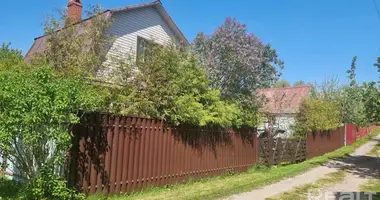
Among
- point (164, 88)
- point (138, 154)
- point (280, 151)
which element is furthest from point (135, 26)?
point (280, 151)

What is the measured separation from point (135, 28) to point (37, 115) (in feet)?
36.2

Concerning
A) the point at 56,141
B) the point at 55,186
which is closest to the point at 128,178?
the point at 55,186

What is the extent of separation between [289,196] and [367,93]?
1110cm

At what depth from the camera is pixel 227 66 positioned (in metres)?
16.2

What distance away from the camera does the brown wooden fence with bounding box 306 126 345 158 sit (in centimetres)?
2195

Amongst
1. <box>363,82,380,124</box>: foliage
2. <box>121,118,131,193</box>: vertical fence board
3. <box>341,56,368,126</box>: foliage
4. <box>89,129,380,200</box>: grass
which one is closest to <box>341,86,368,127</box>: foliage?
<box>341,56,368,126</box>: foliage

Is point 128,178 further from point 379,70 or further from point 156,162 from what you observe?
point 379,70

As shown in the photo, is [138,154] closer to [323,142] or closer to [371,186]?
[371,186]

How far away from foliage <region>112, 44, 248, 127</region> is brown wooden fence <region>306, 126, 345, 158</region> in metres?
13.0

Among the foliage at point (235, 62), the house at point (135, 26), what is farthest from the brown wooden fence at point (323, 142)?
the house at point (135, 26)

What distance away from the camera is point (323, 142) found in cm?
2517

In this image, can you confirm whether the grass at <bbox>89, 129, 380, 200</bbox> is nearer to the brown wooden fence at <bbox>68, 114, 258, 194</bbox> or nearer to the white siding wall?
the brown wooden fence at <bbox>68, 114, 258, 194</bbox>

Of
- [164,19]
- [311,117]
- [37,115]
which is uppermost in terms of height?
[164,19]

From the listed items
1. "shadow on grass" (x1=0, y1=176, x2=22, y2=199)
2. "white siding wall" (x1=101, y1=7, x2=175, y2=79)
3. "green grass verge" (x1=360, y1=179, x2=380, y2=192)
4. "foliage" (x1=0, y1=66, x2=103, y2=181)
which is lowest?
"green grass verge" (x1=360, y1=179, x2=380, y2=192)
